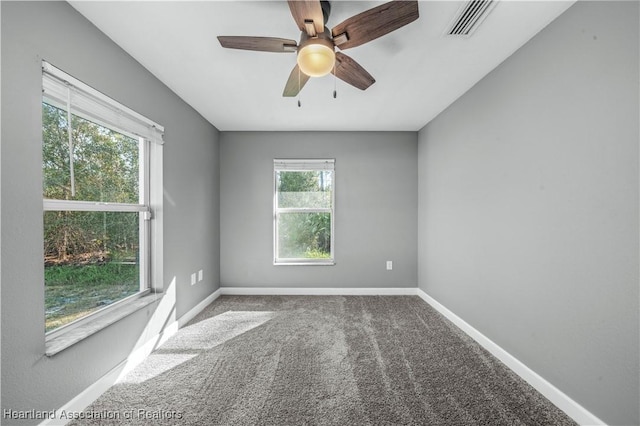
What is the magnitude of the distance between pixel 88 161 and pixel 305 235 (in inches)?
103

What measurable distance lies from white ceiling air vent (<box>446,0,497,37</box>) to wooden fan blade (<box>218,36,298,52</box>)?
0.98m

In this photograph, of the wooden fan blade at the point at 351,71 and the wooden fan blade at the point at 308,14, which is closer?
the wooden fan blade at the point at 308,14

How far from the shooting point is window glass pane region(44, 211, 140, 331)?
1581 millimetres

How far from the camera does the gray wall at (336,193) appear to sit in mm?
3887

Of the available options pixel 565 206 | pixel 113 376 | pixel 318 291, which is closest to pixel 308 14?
pixel 565 206

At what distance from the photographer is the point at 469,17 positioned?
159cm

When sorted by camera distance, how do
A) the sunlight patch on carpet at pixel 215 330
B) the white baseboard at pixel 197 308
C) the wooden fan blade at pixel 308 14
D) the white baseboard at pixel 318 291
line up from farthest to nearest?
1. the white baseboard at pixel 318 291
2. the white baseboard at pixel 197 308
3. the sunlight patch on carpet at pixel 215 330
4. the wooden fan blade at pixel 308 14

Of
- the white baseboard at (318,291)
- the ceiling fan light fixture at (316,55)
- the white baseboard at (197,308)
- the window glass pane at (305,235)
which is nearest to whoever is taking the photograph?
the ceiling fan light fixture at (316,55)

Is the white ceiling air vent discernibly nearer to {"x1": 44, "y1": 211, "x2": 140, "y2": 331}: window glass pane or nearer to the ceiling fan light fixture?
the ceiling fan light fixture

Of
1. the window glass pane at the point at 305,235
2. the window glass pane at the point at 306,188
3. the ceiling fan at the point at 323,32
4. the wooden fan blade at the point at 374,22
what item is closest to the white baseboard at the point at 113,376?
the window glass pane at the point at 305,235

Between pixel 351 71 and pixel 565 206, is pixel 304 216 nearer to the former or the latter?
pixel 351 71

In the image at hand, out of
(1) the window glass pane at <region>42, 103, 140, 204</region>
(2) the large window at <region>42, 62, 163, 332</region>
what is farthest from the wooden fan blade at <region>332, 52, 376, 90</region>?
(1) the window glass pane at <region>42, 103, 140, 204</region>

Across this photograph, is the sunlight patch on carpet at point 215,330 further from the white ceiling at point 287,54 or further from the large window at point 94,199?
the white ceiling at point 287,54

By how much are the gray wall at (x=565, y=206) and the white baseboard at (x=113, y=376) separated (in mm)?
2864
